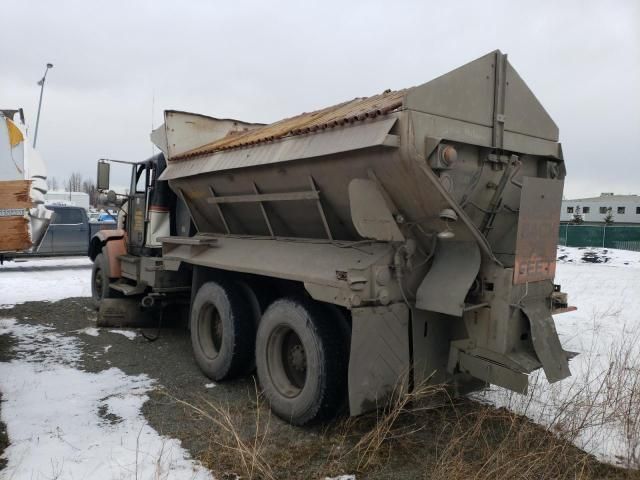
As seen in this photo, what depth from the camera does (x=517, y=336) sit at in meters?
3.74

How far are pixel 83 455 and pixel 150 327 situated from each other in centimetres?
425

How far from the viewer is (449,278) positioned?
12.4 ft

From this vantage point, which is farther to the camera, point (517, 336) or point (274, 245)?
point (274, 245)

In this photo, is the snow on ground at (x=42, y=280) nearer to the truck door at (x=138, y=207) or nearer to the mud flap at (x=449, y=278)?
the truck door at (x=138, y=207)

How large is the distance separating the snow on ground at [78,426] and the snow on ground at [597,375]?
273 centimetres

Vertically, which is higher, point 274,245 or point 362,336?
point 274,245

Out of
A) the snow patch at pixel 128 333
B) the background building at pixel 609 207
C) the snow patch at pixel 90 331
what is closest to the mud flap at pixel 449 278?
the snow patch at pixel 128 333

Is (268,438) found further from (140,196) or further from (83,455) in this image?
(140,196)

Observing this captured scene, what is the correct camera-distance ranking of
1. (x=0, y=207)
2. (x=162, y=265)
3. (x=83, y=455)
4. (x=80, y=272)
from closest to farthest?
(x=83, y=455), (x=0, y=207), (x=162, y=265), (x=80, y=272)

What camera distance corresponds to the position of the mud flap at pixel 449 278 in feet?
12.0

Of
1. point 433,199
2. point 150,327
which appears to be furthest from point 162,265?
point 433,199

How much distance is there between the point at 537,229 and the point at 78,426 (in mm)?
3953

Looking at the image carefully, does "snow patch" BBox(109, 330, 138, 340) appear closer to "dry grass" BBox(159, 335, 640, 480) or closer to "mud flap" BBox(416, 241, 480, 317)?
"dry grass" BBox(159, 335, 640, 480)

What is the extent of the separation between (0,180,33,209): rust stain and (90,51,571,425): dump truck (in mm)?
2094
